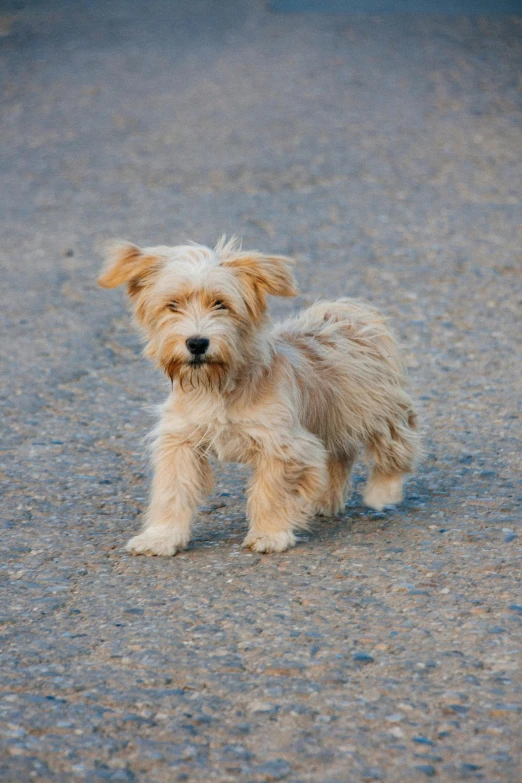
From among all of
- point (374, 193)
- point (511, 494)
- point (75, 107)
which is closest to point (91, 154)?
point (75, 107)

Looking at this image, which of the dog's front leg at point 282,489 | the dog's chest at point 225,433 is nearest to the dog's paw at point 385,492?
the dog's front leg at point 282,489

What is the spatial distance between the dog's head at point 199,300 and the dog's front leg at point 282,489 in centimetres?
43

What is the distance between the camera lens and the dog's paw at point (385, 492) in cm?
539

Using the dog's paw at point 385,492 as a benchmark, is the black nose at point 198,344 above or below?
above

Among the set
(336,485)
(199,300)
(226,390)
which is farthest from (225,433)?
(336,485)

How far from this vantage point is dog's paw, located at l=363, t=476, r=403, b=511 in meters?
5.39

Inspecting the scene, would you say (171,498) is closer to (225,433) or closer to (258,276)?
(225,433)

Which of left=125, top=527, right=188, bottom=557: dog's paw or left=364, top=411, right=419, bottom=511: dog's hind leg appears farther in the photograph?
left=364, top=411, right=419, bottom=511: dog's hind leg

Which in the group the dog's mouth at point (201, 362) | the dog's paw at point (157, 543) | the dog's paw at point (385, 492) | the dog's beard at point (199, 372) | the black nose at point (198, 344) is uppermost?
the black nose at point (198, 344)

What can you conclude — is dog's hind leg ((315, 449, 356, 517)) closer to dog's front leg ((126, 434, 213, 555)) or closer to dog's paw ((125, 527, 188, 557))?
dog's front leg ((126, 434, 213, 555))

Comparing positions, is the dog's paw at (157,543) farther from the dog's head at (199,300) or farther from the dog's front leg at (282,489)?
the dog's head at (199,300)

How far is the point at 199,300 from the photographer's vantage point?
4.61 meters

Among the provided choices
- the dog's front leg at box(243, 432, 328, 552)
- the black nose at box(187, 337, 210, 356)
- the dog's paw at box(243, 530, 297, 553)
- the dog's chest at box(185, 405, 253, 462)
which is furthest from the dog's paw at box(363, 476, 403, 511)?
the black nose at box(187, 337, 210, 356)

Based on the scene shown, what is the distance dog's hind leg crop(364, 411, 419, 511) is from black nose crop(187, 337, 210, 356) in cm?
117
